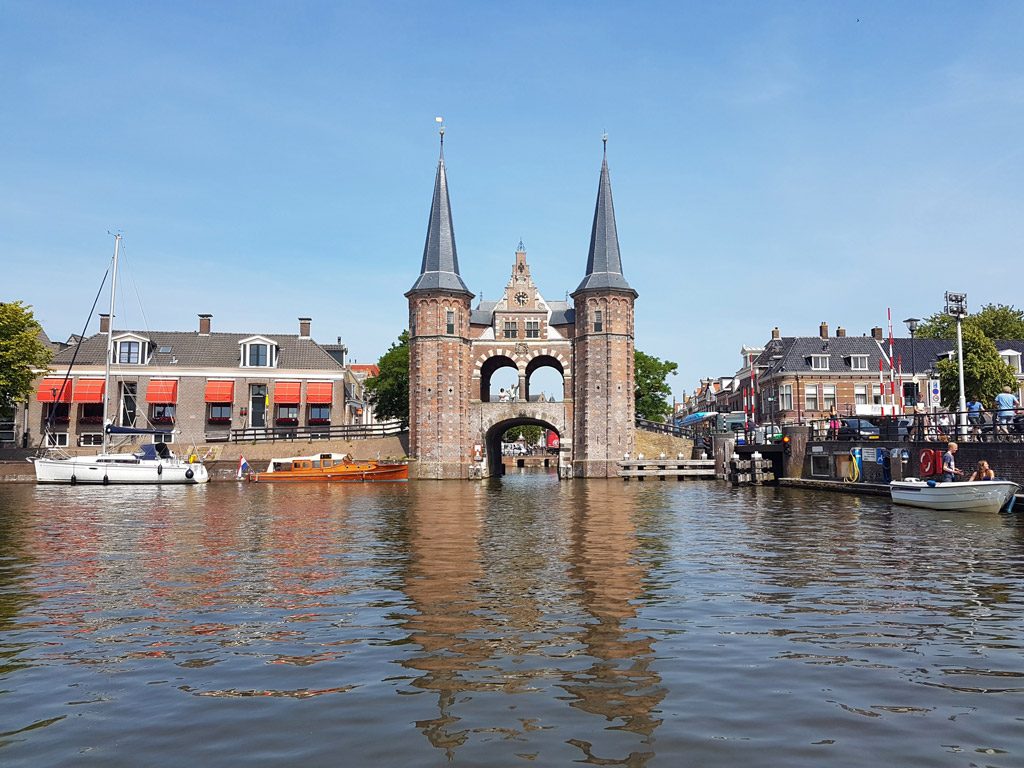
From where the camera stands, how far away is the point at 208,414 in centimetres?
6756

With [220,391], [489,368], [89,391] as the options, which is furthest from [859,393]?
[89,391]

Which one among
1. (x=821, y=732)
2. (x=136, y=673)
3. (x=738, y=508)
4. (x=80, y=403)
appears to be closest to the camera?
(x=821, y=732)

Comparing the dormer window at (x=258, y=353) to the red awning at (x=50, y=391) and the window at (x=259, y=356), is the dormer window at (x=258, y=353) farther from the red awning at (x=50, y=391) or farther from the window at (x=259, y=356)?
the red awning at (x=50, y=391)

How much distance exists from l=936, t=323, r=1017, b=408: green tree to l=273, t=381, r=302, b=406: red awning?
50.9 m

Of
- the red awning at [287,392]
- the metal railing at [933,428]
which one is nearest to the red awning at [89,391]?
the red awning at [287,392]

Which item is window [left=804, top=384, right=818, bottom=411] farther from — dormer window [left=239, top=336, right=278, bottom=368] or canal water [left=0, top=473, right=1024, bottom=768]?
canal water [left=0, top=473, right=1024, bottom=768]

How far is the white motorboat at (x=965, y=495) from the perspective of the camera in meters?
27.6

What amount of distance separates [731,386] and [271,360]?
5870 cm

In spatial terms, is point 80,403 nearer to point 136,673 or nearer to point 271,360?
point 271,360

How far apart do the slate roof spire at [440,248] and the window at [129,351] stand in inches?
984

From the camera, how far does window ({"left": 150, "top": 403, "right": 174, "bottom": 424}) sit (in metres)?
66.9

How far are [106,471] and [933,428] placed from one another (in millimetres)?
47463

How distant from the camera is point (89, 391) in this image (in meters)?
65.5

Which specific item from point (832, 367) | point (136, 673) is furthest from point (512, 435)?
point (136, 673)
